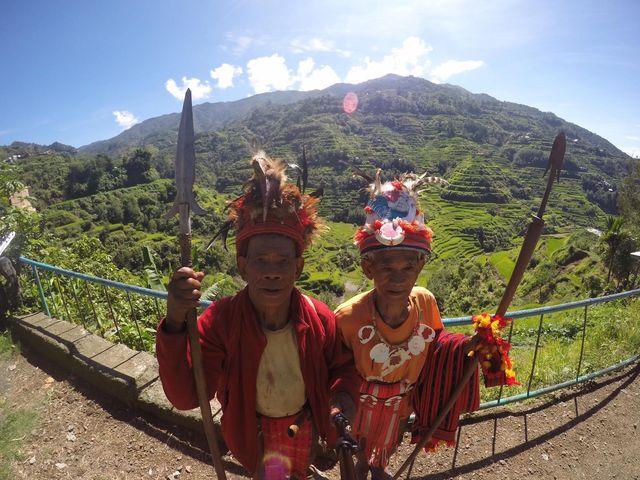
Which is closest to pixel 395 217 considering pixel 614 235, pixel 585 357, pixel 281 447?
pixel 281 447

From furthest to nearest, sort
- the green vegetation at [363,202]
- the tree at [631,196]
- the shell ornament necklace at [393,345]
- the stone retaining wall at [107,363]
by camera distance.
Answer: the tree at [631,196]
the green vegetation at [363,202]
the stone retaining wall at [107,363]
the shell ornament necklace at [393,345]

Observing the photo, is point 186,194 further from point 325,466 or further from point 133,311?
point 133,311

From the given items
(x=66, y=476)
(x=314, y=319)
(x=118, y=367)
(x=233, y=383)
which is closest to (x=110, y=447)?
(x=66, y=476)

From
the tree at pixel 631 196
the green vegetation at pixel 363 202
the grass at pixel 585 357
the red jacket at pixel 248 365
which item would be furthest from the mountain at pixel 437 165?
the red jacket at pixel 248 365

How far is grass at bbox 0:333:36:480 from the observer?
2.89m

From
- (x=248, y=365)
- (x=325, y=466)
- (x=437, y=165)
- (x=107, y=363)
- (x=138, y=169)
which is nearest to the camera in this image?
(x=248, y=365)

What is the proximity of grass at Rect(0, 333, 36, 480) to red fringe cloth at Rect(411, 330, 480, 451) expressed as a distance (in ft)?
10.8

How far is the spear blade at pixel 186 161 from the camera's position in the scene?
1345 mm

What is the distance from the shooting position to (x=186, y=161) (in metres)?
1.37

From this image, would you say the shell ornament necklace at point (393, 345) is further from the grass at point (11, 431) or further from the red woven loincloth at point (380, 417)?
the grass at point (11, 431)

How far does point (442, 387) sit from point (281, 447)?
1033 millimetres

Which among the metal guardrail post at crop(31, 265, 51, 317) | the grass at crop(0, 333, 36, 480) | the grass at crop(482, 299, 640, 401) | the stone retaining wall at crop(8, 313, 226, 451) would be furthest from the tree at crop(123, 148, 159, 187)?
the grass at crop(482, 299, 640, 401)

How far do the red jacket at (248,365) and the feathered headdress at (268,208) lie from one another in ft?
1.15

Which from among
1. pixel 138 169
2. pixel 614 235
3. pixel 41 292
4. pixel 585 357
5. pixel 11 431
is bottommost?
pixel 614 235
